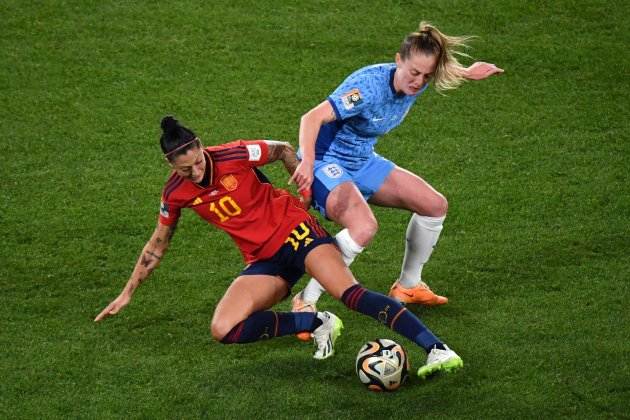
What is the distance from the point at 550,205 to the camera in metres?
8.38

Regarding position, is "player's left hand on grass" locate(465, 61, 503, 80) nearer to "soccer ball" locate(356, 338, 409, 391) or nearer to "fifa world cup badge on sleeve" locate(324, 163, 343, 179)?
"fifa world cup badge on sleeve" locate(324, 163, 343, 179)

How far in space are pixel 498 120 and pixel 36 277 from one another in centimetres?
424

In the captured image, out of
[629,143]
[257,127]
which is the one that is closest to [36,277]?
[257,127]

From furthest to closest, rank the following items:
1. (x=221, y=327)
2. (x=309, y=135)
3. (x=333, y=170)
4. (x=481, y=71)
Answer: (x=481, y=71) < (x=333, y=170) < (x=309, y=135) < (x=221, y=327)

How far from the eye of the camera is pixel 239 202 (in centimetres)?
646

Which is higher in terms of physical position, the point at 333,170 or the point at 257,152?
the point at 257,152

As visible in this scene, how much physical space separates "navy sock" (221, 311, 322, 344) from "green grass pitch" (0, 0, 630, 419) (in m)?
0.23

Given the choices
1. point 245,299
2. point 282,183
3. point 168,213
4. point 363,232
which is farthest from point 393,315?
point 282,183

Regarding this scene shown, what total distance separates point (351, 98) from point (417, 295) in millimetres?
1448

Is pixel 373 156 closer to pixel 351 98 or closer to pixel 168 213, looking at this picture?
pixel 351 98

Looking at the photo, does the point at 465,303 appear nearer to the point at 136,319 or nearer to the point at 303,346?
the point at 303,346

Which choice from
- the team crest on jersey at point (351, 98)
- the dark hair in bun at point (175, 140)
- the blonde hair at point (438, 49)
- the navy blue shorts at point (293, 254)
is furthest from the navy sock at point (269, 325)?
the blonde hair at point (438, 49)

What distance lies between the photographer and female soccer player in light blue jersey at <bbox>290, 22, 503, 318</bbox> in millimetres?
6496

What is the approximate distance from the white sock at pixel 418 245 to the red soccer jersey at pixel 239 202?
884mm
